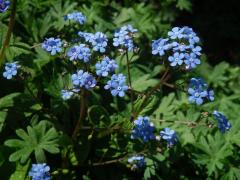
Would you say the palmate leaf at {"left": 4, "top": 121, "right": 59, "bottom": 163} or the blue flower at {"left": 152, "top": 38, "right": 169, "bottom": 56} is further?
the palmate leaf at {"left": 4, "top": 121, "right": 59, "bottom": 163}

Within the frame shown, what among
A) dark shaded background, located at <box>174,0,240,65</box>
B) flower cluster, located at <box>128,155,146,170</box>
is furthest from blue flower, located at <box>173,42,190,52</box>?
dark shaded background, located at <box>174,0,240,65</box>

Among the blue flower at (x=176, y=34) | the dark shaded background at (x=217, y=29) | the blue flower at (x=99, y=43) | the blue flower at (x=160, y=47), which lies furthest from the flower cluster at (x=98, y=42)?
the dark shaded background at (x=217, y=29)

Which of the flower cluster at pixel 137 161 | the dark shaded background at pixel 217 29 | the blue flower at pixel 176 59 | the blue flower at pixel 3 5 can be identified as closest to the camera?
the blue flower at pixel 176 59

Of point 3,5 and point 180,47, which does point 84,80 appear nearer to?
point 180,47

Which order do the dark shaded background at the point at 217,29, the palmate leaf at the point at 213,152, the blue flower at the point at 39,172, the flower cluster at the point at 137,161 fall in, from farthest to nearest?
1. the dark shaded background at the point at 217,29
2. the palmate leaf at the point at 213,152
3. the flower cluster at the point at 137,161
4. the blue flower at the point at 39,172

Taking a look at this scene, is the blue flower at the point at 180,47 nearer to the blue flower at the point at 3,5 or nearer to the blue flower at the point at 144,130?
the blue flower at the point at 144,130

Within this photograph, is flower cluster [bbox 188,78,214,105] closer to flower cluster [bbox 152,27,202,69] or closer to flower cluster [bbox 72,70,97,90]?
flower cluster [bbox 152,27,202,69]

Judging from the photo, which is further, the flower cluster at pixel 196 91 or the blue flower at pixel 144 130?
the blue flower at pixel 144 130
